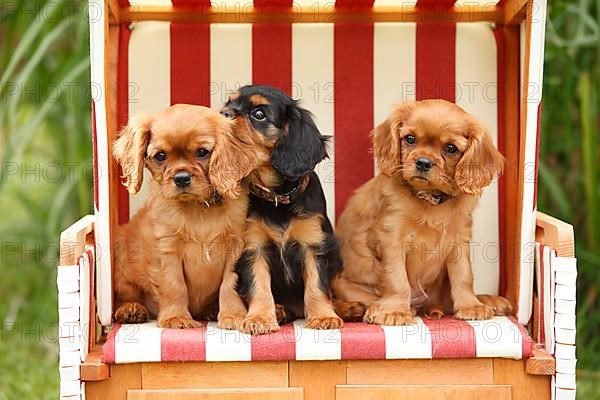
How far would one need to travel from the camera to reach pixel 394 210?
431 cm

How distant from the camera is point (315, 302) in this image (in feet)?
13.5

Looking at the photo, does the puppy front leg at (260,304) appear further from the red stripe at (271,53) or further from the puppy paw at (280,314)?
the red stripe at (271,53)

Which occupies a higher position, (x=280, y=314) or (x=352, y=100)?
(x=352, y=100)

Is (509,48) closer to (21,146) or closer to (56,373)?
(21,146)

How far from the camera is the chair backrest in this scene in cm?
480

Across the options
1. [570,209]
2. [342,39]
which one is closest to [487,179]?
[342,39]

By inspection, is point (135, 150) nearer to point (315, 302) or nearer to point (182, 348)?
point (182, 348)

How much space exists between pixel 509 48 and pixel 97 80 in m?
2.09

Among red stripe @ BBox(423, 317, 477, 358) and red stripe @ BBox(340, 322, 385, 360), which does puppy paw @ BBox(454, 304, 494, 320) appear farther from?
red stripe @ BBox(340, 322, 385, 360)

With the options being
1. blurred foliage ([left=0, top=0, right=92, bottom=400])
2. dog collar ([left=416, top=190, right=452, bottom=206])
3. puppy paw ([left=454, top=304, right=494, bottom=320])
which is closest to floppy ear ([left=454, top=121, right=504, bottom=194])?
dog collar ([left=416, top=190, right=452, bottom=206])

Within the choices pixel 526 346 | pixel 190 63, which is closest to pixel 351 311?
pixel 526 346

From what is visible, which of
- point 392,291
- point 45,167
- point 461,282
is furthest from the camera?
point 45,167

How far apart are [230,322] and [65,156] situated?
2.85 meters

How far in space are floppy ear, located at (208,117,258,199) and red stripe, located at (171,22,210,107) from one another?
909 mm
